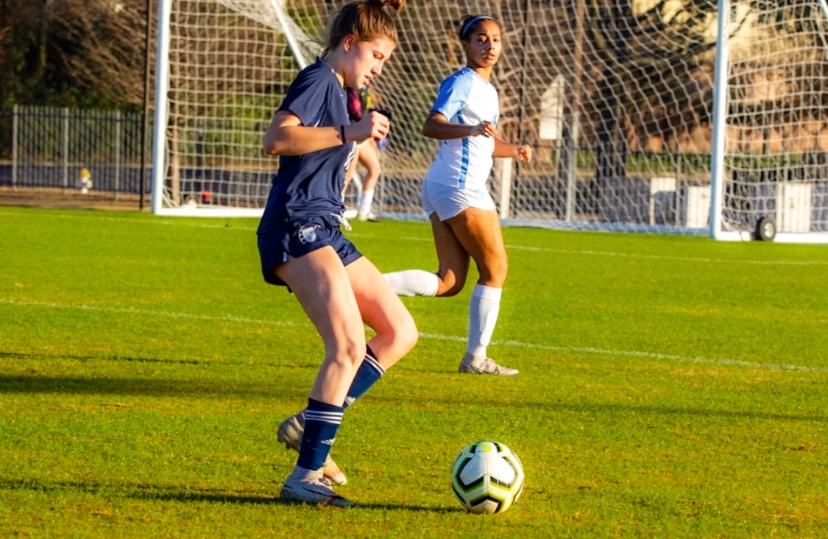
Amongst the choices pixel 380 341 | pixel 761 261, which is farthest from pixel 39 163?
pixel 380 341

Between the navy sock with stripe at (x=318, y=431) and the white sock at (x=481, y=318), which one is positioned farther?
the white sock at (x=481, y=318)

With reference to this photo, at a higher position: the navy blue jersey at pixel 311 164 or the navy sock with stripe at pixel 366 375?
the navy blue jersey at pixel 311 164

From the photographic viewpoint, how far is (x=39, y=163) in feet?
112

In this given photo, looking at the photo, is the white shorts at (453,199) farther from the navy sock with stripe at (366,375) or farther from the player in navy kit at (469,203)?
the navy sock with stripe at (366,375)

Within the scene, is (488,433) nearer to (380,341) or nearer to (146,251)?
(380,341)

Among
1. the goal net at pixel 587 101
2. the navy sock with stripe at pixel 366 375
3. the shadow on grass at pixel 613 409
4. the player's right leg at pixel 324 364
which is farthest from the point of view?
the goal net at pixel 587 101

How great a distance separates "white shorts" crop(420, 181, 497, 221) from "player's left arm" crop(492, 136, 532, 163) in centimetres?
25

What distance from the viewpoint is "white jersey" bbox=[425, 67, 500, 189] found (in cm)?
814

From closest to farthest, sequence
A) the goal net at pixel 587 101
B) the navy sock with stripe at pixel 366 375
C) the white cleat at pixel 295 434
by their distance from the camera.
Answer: the white cleat at pixel 295 434, the navy sock with stripe at pixel 366 375, the goal net at pixel 587 101

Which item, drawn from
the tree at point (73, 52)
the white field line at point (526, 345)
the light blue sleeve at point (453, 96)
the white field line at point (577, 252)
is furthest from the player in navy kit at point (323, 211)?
the tree at point (73, 52)

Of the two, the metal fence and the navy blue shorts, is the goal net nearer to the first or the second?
the metal fence

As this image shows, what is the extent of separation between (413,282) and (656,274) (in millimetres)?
7188

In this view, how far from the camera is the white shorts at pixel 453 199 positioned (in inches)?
323

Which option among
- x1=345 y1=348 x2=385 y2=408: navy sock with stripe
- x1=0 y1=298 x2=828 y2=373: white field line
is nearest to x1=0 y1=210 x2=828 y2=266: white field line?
x1=0 y1=298 x2=828 y2=373: white field line
